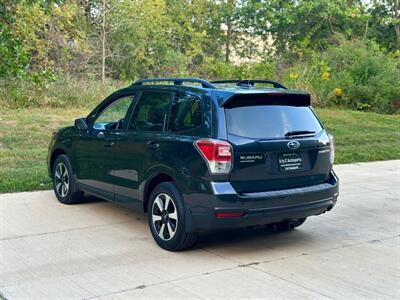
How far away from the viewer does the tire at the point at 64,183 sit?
7312 mm

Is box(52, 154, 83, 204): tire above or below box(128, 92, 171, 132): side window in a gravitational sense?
below

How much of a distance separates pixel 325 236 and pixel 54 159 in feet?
12.7

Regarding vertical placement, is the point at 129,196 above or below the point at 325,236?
above

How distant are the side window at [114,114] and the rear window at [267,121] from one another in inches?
62.7

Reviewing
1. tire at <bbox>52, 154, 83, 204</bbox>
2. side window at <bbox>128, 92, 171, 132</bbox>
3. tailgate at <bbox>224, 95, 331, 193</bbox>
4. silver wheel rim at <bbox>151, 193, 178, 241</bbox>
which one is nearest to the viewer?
tailgate at <bbox>224, 95, 331, 193</bbox>

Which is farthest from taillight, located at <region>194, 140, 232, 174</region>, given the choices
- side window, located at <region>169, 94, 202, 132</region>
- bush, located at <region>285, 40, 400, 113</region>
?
bush, located at <region>285, 40, 400, 113</region>

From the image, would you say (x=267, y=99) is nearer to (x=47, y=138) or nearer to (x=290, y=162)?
(x=290, y=162)

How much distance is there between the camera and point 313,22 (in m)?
30.3

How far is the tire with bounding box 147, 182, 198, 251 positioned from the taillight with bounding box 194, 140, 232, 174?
0.51 meters

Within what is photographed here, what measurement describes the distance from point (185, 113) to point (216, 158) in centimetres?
79

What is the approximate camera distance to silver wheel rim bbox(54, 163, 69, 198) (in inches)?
294

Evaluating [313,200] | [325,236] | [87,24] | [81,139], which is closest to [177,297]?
[313,200]

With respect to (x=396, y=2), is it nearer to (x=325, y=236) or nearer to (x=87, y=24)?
(x=87, y=24)

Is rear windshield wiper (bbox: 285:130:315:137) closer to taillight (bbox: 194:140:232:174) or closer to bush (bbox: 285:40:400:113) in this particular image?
taillight (bbox: 194:140:232:174)
